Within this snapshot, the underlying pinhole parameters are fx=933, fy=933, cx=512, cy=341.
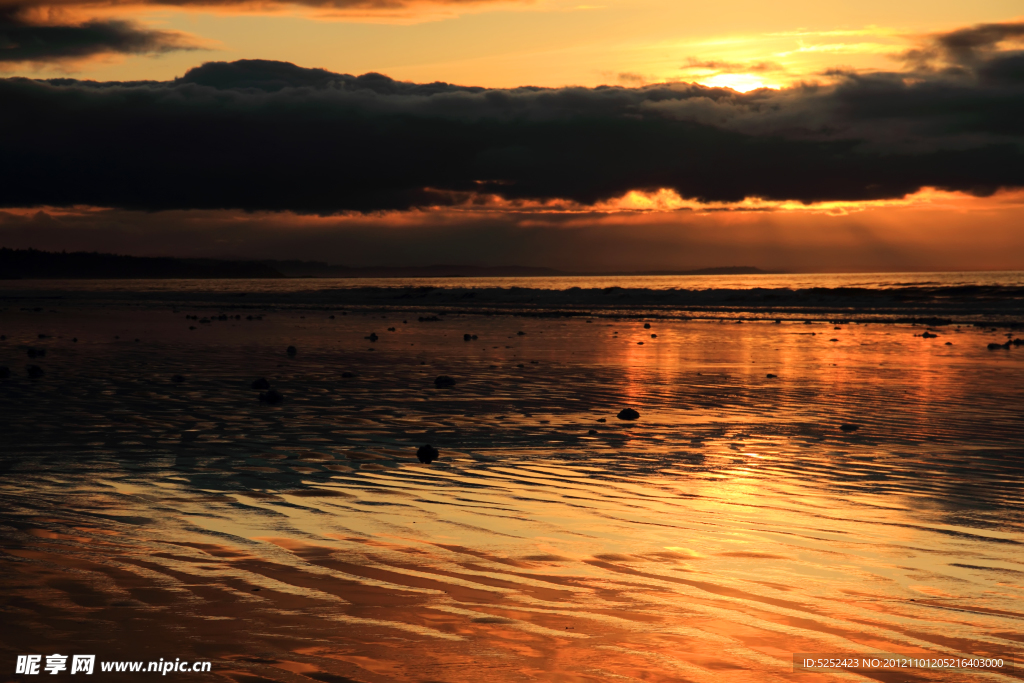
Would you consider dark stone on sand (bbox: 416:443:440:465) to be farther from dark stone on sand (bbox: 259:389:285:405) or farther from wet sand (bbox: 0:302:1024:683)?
dark stone on sand (bbox: 259:389:285:405)

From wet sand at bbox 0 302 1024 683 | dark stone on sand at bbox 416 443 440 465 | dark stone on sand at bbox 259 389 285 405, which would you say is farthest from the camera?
dark stone on sand at bbox 259 389 285 405

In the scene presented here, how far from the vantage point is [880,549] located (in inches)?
247

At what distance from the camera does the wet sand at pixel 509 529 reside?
4.53 meters

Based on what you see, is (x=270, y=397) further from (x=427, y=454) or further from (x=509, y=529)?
(x=509, y=529)

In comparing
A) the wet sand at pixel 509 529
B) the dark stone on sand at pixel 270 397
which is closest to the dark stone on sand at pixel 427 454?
the wet sand at pixel 509 529

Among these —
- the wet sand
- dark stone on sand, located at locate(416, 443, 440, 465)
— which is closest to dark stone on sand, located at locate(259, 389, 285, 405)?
the wet sand

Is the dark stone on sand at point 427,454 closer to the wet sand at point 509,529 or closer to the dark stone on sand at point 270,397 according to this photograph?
the wet sand at point 509,529

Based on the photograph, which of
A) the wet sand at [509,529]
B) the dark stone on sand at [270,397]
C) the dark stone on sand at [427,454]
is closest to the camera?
the wet sand at [509,529]

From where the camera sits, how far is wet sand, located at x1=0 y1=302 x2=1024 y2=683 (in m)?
4.53

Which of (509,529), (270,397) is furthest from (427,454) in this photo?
(270,397)

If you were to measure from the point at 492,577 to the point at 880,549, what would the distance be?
2.67m

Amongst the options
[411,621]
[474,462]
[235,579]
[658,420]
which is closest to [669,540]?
[411,621]

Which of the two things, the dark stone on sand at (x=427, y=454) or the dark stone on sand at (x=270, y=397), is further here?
the dark stone on sand at (x=270, y=397)

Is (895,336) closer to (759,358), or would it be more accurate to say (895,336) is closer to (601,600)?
(759,358)
